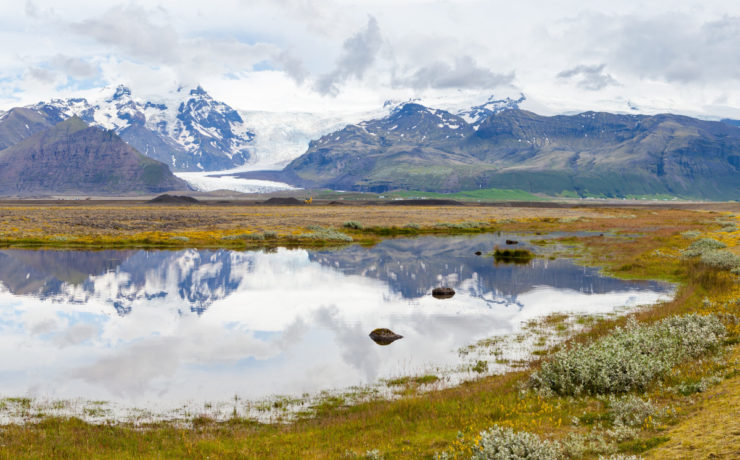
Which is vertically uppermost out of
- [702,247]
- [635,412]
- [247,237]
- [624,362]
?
[624,362]

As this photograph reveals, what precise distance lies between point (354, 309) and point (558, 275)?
2350 centimetres

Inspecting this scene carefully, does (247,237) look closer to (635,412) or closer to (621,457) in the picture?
(635,412)

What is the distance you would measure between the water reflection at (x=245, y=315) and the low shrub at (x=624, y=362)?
24.1 ft

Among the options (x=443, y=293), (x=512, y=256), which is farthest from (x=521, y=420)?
(x=512, y=256)

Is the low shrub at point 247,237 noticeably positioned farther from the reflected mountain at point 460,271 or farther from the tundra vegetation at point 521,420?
the tundra vegetation at point 521,420

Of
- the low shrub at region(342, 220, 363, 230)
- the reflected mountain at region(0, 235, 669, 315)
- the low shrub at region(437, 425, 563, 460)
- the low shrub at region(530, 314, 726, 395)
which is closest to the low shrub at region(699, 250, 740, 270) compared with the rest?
the reflected mountain at region(0, 235, 669, 315)

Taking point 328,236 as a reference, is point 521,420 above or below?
above

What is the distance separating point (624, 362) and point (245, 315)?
25.2m

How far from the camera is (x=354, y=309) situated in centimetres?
3819

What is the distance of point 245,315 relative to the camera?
36500 mm

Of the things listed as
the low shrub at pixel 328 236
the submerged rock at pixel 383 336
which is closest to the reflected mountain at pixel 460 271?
the low shrub at pixel 328 236

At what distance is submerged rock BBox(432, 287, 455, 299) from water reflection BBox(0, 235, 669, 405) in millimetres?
608

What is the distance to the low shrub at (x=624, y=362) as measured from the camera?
16953 mm

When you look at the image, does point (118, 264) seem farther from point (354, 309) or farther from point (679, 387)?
point (679, 387)
